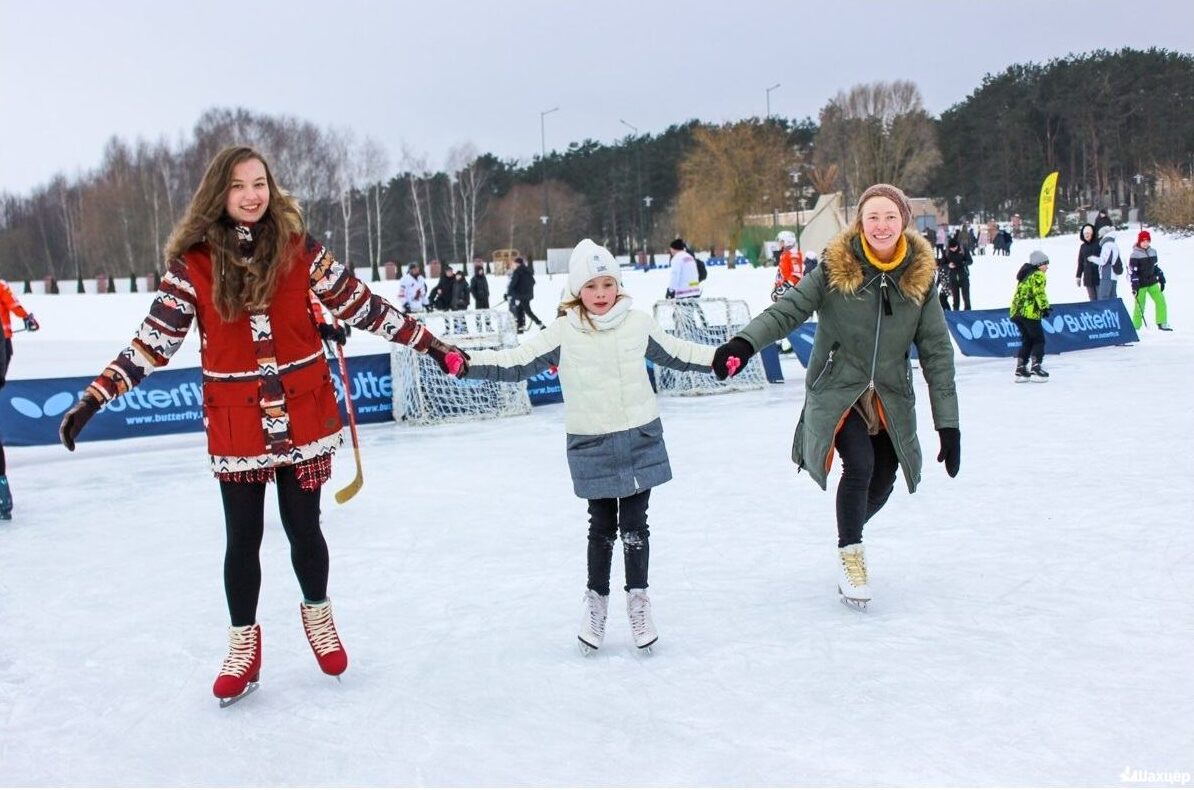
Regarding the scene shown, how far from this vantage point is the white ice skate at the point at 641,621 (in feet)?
10.8

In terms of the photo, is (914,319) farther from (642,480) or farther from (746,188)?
(746,188)

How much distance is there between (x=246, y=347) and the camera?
9.26 feet

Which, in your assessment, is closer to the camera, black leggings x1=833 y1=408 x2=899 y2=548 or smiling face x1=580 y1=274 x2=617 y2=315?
smiling face x1=580 y1=274 x2=617 y2=315

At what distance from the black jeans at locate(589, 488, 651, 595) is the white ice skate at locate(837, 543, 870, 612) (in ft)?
2.56

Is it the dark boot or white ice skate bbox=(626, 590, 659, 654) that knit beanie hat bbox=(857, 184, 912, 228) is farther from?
the dark boot

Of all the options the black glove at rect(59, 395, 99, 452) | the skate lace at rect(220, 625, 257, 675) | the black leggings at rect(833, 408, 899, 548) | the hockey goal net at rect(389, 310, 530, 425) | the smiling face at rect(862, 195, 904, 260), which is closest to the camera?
the black glove at rect(59, 395, 99, 452)

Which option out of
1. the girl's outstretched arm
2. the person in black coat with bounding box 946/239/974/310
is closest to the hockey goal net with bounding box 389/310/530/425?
the girl's outstretched arm

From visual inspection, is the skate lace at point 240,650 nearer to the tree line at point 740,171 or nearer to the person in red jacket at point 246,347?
the person in red jacket at point 246,347

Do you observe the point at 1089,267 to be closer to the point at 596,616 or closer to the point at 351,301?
the point at 596,616

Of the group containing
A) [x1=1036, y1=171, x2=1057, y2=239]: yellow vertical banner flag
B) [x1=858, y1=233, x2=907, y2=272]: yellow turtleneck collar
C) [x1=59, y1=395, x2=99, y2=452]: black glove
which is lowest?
[x1=59, y1=395, x2=99, y2=452]: black glove

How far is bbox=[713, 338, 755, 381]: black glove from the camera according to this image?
3.25 m

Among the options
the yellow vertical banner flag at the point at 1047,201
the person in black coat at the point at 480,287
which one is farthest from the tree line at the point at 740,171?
the person in black coat at the point at 480,287

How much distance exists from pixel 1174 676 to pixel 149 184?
2544 inches

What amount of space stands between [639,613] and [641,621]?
0.02 m
